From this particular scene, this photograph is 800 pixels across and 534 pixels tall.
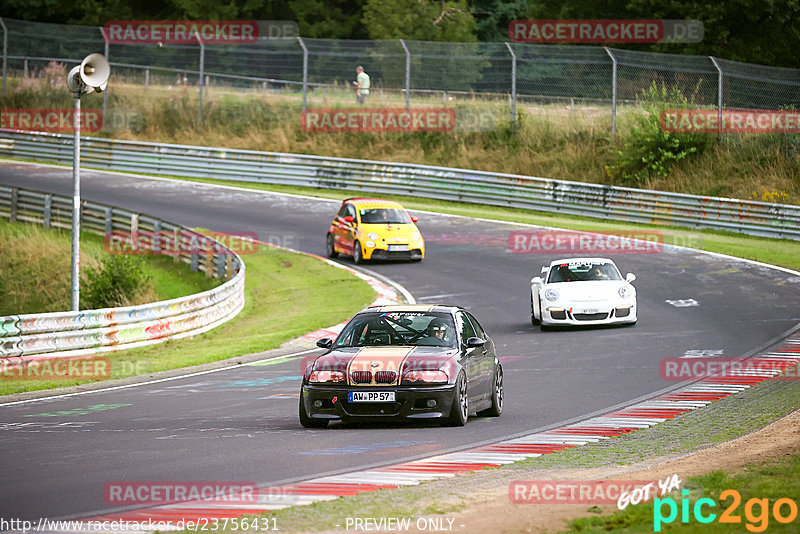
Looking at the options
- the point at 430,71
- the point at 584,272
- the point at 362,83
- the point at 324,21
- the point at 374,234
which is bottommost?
the point at 374,234

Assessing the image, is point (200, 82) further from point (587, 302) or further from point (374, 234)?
point (587, 302)

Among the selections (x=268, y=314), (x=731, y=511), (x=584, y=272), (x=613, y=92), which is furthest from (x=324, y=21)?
(x=731, y=511)

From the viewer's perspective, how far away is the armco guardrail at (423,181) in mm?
34656

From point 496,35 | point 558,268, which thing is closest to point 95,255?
point 558,268

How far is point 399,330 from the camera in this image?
13.0 meters

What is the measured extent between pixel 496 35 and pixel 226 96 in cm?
2858

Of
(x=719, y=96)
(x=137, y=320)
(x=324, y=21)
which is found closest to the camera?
(x=137, y=320)

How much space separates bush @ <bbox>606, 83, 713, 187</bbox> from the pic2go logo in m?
33.4

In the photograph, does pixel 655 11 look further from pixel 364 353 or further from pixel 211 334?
pixel 364 353

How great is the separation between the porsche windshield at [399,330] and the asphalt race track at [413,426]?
97 centimetres

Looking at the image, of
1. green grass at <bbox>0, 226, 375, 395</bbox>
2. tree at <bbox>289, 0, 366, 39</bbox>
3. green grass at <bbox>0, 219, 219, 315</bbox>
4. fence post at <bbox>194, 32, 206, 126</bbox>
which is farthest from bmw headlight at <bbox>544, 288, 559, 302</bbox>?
tree at <bbox>289, 0, 366, 39</bbox>

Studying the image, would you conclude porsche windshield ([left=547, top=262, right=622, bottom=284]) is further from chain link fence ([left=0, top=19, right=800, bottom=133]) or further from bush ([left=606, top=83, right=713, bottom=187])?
bush ([left=606, top=83, right=713, bottom=187])

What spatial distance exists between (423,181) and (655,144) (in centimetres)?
799

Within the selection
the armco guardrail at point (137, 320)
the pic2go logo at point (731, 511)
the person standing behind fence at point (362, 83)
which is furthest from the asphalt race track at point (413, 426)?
the person standing behind fence at point (362, 83)
